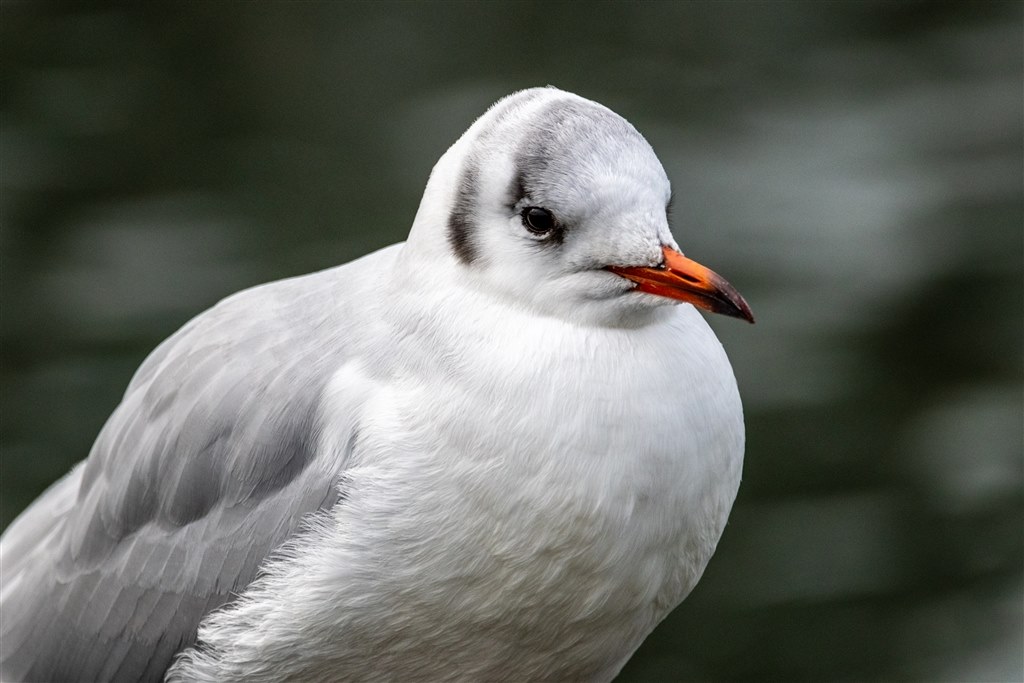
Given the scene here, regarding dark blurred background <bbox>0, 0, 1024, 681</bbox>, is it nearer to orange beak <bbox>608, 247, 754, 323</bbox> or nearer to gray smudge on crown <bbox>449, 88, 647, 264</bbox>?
orange beak <bbox>608, 247, 754, 323</bbox>

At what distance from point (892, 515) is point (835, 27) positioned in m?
3.67

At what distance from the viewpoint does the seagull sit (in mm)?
3070

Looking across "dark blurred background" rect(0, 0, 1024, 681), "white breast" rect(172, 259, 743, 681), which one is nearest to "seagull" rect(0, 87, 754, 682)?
"white breast" rect(172, 259, 743, 681)

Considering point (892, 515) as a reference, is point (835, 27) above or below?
above

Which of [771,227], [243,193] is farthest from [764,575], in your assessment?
[243,193]

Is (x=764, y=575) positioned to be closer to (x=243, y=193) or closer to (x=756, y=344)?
(x=756, y=344)

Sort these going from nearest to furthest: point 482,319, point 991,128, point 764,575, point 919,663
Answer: point 482,319 < point 919,663 < point 764,575 < point 991,128

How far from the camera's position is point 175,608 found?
3.46m

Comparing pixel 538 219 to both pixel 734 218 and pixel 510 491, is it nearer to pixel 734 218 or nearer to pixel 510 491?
pixel 510 491

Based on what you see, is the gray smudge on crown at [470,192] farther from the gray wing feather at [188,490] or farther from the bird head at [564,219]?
the gray wing feather at [188,490]

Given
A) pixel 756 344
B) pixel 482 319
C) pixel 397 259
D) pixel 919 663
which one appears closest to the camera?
pixel 482 319

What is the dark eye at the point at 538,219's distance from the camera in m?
3.07

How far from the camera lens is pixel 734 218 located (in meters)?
7.84

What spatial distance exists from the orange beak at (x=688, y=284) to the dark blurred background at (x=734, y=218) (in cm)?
305
